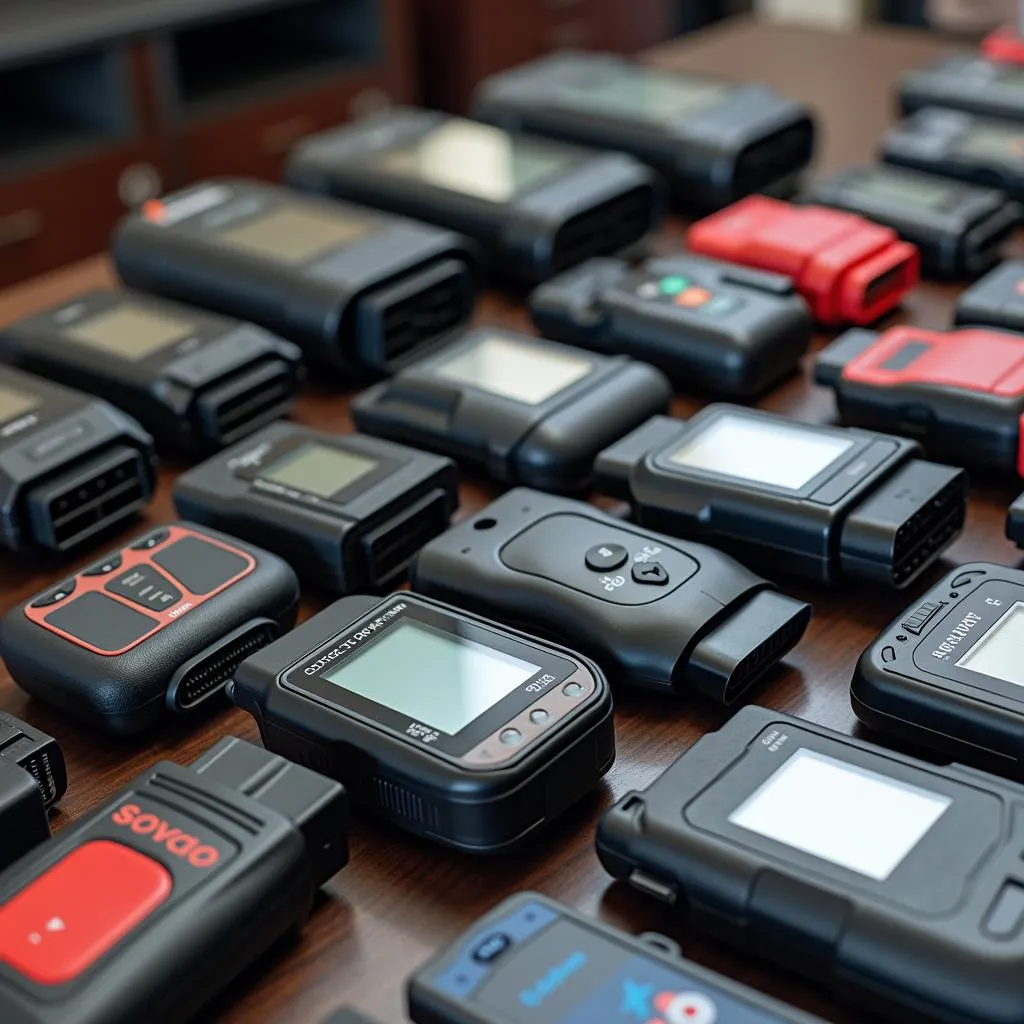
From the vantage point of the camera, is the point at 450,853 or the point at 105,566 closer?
the point at 450,853

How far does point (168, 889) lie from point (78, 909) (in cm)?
4

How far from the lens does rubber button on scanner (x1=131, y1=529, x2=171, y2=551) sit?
40.7 inches

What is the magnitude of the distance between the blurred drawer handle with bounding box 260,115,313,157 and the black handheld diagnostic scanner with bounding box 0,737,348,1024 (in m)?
2.37

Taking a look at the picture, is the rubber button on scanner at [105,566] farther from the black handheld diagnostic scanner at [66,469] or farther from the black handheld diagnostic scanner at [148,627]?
the black handheld diagnostic scanner at [66,469]

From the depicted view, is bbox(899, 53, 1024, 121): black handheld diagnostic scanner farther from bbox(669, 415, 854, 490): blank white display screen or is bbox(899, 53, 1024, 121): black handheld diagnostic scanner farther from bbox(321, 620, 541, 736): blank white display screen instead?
bbox(321, 620, 541, 736): blank white display screen

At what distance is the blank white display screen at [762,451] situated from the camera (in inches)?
41.8

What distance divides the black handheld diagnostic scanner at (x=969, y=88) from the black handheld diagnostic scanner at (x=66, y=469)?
989 millimetres

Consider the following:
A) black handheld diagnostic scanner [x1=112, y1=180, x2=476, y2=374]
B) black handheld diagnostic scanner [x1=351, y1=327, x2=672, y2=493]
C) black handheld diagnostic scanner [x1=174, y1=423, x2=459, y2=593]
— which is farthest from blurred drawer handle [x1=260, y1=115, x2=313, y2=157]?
black handheld diagnostic scanner [x1=174, y1=423, x2=459, y2=593]

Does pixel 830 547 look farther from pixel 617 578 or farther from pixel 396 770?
pixel 396 770

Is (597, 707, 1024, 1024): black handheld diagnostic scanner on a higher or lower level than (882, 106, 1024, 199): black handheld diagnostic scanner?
lower

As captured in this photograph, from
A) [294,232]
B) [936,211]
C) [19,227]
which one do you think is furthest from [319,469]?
[19,227]

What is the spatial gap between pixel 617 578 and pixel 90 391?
0.54 meters

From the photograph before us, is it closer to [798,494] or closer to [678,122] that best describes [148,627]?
[798,494]

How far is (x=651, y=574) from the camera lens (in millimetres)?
967
